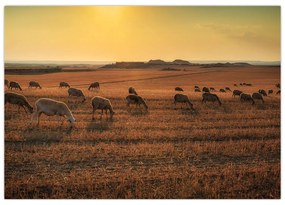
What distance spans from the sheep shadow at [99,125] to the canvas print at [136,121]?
0.03 meters

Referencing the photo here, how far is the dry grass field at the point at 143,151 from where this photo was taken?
666 cm

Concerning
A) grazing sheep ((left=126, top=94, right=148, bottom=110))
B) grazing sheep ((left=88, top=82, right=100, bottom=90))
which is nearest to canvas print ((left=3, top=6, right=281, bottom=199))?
grazing sheep ((left=88, top=82, right=100, bottom=90))

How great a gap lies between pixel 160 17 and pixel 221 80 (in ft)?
15.3

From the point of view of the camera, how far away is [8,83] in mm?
8648

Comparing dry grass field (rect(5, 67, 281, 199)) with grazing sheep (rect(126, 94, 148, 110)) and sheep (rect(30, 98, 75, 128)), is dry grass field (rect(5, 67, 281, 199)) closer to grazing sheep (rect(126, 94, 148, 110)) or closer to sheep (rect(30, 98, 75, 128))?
sheep (rect(30, 98, 75, 128))

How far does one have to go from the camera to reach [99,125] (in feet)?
32.0

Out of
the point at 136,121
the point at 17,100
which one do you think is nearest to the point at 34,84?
the point at 17,100

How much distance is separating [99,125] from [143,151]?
2318 millimetres

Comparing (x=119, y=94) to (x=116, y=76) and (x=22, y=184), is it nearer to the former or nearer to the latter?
(x=116, y=76)

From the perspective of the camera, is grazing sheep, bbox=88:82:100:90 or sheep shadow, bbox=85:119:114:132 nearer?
sheep shadow, bbox=85:119:114:132

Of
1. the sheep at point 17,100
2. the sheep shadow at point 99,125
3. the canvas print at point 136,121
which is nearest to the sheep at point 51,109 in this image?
the canvas print at point 136,121

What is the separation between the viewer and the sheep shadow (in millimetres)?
9336

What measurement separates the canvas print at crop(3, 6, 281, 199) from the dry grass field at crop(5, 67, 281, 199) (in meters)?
0.02

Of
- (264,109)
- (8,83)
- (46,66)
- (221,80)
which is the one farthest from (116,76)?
(264,109)
